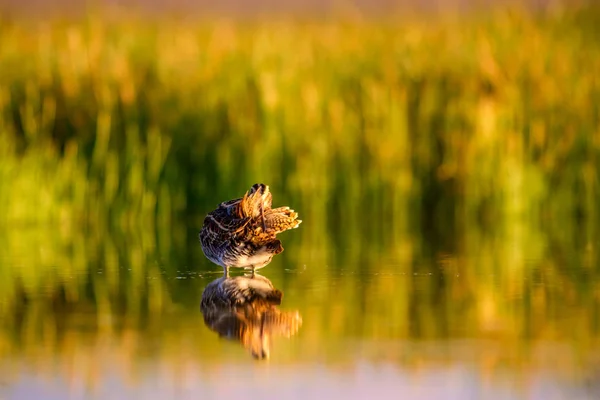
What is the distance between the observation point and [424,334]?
7066 millimetres

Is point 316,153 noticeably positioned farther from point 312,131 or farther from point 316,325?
point 316,325

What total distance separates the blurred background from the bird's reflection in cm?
17

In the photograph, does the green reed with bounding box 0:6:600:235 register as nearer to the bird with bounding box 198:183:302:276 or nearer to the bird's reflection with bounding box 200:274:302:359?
the bird with bounding box 198:183:302:276

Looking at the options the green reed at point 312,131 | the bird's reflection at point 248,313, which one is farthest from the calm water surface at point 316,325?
the green reed at point 312,131

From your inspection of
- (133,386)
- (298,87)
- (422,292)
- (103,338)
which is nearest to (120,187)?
(298,87)

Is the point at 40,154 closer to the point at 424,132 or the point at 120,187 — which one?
the point at 120,187

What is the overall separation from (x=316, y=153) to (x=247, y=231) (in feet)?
18.9

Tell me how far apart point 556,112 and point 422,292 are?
22.5 feet

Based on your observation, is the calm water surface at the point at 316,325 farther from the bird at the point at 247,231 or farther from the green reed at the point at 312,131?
the green reed at the point at 312,131

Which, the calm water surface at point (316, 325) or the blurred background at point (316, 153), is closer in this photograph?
the calm water surface at point (316, 325)

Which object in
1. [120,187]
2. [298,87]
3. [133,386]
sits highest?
[298,87]

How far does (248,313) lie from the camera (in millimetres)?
7816

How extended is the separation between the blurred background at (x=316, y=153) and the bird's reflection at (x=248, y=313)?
0.55 ft

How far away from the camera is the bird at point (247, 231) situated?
9.21 meters
